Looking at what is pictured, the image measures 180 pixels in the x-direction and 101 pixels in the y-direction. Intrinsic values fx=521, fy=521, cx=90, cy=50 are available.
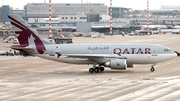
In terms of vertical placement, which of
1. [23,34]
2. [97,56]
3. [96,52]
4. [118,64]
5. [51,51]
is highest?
[23,34]

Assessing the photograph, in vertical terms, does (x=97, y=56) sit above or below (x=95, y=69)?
above

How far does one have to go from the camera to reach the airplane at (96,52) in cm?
6147

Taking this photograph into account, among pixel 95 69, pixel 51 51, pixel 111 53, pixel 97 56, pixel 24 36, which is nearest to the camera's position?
pixel 97 56

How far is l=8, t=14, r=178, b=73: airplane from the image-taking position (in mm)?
61469

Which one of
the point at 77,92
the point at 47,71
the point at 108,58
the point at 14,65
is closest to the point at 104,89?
the point at 77,92

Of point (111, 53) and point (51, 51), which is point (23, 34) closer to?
point (51, 51)

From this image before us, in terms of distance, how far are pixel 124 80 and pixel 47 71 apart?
14771 mm

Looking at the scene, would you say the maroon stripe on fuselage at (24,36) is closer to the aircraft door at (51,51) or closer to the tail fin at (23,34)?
the tail fin at (23,34)

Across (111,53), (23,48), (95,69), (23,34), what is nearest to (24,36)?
(23,34)

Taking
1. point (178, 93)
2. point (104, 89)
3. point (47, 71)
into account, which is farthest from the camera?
point (47, 71)

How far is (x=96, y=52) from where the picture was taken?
62750mm

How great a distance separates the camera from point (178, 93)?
1753 inches

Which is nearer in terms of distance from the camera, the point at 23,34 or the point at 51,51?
the point at 51,51

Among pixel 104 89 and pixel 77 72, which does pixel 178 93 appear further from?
pixel 77 72
